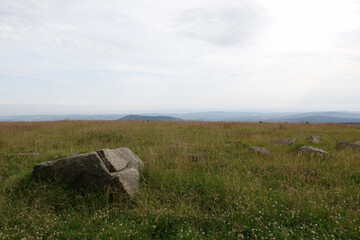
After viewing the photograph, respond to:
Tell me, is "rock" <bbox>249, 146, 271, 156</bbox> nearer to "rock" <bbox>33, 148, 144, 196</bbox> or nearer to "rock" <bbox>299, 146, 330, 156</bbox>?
"rock" <bbox>299, 146, 330, 156</bbox>

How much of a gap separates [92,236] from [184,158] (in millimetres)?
4525

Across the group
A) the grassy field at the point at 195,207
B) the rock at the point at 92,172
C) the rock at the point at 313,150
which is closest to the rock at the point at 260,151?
the rock at the point at 313,150

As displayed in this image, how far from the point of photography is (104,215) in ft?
13.9

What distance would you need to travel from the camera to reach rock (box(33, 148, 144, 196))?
200 inches

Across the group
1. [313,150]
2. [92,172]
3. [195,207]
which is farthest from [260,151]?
[92,172]

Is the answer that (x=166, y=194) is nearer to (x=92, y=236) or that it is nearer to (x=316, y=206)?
(x=92, y=236)

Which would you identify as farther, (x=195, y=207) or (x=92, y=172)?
(x=92, y=172)

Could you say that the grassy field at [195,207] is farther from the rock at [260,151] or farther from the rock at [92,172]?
the rock at [260,151]

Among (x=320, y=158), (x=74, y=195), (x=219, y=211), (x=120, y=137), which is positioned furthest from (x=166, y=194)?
(x=120, y=137)

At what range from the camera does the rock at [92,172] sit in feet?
16.7

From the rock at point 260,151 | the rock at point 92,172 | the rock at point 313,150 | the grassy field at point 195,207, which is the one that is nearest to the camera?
the grassy field at point 195,207

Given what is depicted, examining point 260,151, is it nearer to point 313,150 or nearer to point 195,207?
point 313,150

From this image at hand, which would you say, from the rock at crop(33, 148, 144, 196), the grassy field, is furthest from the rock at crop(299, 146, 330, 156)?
the rock at crop(33, 148, 144, 196)

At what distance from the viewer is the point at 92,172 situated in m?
5.19
